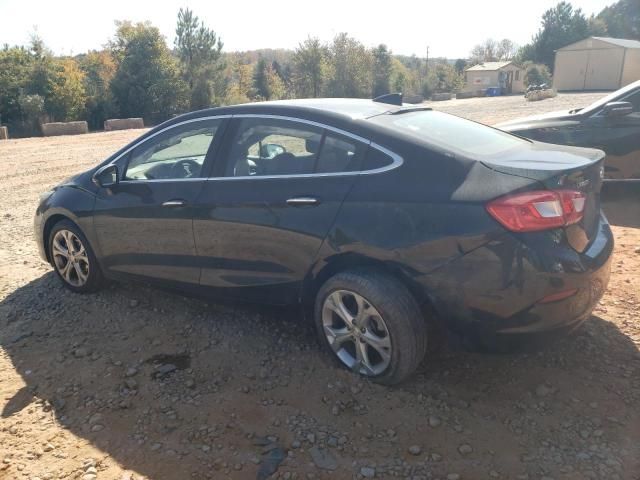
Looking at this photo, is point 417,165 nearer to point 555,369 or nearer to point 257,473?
point 555,369

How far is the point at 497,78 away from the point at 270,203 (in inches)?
2410

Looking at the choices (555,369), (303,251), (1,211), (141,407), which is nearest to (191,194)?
(303,251)

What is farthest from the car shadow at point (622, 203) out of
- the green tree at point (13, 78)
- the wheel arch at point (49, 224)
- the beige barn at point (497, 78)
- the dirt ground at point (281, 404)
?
the beige barn at point (497, 78)

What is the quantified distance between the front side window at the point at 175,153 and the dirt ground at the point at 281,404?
110 centimetres

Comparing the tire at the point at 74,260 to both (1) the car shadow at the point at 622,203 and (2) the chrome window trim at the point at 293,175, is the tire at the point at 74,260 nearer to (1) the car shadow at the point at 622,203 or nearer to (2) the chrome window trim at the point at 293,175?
(2) the chrome window trim at the point at 293,175

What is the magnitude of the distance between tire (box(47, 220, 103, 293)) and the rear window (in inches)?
106

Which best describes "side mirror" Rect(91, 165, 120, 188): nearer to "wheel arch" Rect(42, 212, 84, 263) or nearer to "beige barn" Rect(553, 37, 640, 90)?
"wheel arch" Rect(42, 212, 84, 263)

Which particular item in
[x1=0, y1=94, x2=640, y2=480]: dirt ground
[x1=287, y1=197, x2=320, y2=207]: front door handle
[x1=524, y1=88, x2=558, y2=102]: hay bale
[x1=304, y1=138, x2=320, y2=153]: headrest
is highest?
[x1=304, y1=138, x2=320, y2=153]: headrest

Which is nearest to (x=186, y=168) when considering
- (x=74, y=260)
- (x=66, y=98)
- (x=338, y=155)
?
(x=338, y=155)

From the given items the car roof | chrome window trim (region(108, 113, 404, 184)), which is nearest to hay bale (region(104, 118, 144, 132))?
chrome window trim (region(108, 113, 404, 184))

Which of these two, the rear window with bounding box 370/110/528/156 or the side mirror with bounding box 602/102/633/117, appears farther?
the side mirror with bounding box 602/102/633/117

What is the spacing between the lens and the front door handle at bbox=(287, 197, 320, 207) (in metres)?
3.12

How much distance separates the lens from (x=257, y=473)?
256 centimetres

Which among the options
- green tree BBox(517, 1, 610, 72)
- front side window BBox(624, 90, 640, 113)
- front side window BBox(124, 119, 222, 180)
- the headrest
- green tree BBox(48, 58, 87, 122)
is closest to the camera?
the headrest
